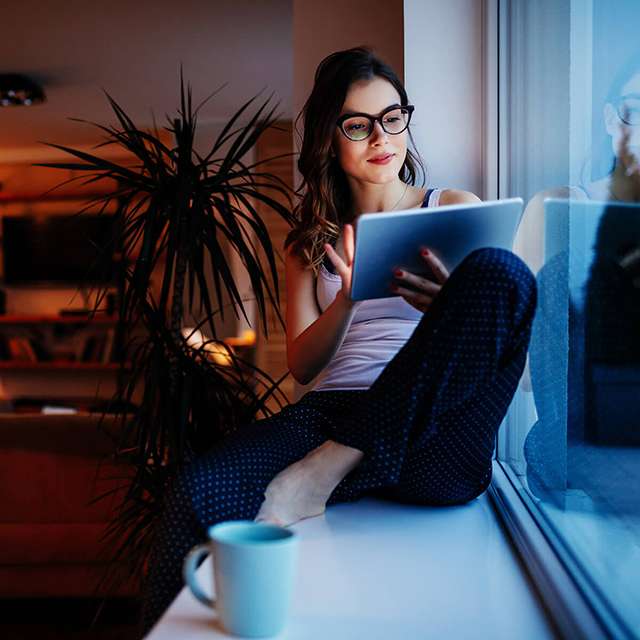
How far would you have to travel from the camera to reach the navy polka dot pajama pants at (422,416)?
110 cm

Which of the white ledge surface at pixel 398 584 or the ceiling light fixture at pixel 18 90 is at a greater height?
the ceiling light fixture at pixel 18 90

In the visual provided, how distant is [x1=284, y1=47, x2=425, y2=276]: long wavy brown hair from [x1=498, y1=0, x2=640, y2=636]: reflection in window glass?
30 cm

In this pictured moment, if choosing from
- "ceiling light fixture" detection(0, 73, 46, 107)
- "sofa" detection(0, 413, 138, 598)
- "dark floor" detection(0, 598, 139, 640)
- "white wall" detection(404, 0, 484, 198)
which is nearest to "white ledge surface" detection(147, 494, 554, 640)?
"white wall" detection(404, 0, 484, 198)

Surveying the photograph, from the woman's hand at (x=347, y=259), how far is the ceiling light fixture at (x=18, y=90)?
3.91 meters

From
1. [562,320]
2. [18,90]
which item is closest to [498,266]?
[562,320]

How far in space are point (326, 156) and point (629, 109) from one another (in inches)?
29.3

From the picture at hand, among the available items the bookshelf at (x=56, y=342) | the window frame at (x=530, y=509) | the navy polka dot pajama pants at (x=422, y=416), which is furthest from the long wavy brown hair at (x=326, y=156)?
the bookshelf at (x=56, y=342)

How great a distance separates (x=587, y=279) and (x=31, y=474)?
75.2 inches

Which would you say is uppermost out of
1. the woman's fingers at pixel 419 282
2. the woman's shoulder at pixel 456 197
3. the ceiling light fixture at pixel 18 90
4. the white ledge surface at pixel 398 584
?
the ceiling light fixture at pixel 18 90

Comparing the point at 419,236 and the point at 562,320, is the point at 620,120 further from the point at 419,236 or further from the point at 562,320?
the point at 562,320

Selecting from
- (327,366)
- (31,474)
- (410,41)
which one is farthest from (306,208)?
(31,474)

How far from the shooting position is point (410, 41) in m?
1.91

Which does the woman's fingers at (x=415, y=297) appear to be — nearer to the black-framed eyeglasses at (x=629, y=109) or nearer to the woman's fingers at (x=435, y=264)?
the woman's fingers at (x=435, y=264)

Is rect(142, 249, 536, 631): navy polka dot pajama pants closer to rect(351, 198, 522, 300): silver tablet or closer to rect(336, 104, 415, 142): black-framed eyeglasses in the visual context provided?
rect(351, 198, 522, 300): silver tablet
